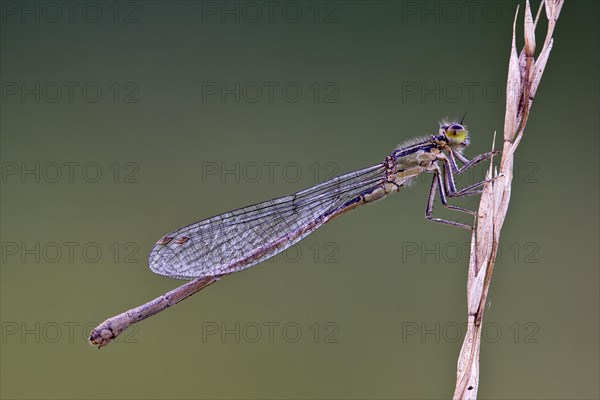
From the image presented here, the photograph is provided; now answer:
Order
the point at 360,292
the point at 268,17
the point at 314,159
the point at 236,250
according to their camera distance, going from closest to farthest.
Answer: the point at 236,250, the point at 360,292, the point at 314,159, the point at 268,17

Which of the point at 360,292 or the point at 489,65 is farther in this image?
the point at 489,65

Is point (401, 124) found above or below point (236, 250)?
above

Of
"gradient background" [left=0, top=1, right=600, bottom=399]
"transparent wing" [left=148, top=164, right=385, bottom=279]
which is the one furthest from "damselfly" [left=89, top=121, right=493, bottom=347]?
"gradient background" [left=0, top=1, right=600, bottom=399]

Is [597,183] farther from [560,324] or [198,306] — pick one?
[198,306]

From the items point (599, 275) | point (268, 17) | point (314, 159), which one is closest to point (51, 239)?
point (314, 159)

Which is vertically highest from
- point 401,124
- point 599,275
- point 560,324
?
point 401,124

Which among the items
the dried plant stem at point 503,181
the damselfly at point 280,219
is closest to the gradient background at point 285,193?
the damselfly at point 280,219
